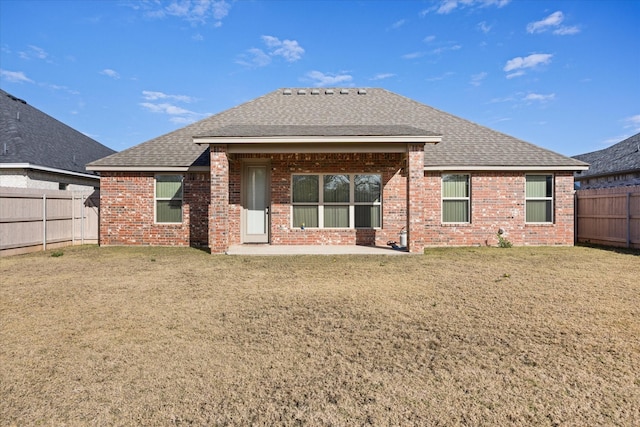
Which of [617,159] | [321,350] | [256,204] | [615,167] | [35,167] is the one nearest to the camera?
[321,350]

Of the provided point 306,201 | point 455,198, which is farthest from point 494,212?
point 306,201

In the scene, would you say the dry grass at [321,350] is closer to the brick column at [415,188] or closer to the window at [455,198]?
the brick column at [415,188]

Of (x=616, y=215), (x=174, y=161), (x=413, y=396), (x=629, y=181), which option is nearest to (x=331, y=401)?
(x=413, y=396)

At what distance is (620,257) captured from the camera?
9906 millimetres

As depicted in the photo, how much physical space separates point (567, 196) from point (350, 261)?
8936 mm

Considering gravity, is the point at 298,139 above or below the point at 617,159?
below

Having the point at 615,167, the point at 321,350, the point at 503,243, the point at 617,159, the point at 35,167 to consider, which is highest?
the point at 617,159

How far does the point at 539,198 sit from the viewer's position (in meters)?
12.6

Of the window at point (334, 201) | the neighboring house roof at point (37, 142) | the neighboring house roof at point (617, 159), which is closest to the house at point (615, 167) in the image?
the neighboring house roof at point (617, 159)

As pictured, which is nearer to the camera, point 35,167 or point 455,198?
point 455,198

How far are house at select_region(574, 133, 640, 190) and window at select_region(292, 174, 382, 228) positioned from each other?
42.2 feet

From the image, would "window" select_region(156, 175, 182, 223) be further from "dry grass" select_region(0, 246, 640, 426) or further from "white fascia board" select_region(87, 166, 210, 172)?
"dry grass" select_region(0, 246, 640, 426)

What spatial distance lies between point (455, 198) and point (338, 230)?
14.2 ft

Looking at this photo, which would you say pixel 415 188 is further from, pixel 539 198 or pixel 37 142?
pixel 37 142
